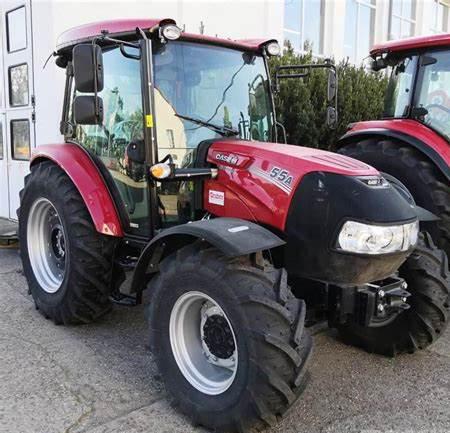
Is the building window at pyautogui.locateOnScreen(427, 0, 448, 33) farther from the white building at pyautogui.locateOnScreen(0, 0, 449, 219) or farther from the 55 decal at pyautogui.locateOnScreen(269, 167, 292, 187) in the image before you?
the 55 decal at pyautogui.locateOnScreen(269, 167, 292, 187)

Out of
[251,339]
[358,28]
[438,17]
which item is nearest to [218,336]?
[251,339]

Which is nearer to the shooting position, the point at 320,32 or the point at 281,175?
the point at 281,175

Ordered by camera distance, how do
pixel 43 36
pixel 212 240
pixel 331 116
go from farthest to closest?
1. pixel 43 36
2. pixel 331 116
3. pixel 212 240

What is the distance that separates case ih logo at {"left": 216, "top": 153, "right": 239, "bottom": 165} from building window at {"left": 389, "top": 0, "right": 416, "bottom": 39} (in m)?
12.7

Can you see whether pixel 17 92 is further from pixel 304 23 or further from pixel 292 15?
pixel 304 23

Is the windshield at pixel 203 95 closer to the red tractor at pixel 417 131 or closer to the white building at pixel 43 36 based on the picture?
the red tractor at pixel 417 131

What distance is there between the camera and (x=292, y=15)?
11359mm

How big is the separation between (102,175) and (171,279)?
1.35m

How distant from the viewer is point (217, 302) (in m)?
2.75

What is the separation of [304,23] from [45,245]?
8.95m

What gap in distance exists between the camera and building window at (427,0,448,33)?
17250 mm

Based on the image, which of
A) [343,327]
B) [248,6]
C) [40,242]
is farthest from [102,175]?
[248,6]

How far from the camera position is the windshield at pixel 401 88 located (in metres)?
5.02

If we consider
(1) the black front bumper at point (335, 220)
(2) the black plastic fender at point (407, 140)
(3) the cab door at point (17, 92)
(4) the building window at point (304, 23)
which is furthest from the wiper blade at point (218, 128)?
(4) the building window at point (304, 23)
